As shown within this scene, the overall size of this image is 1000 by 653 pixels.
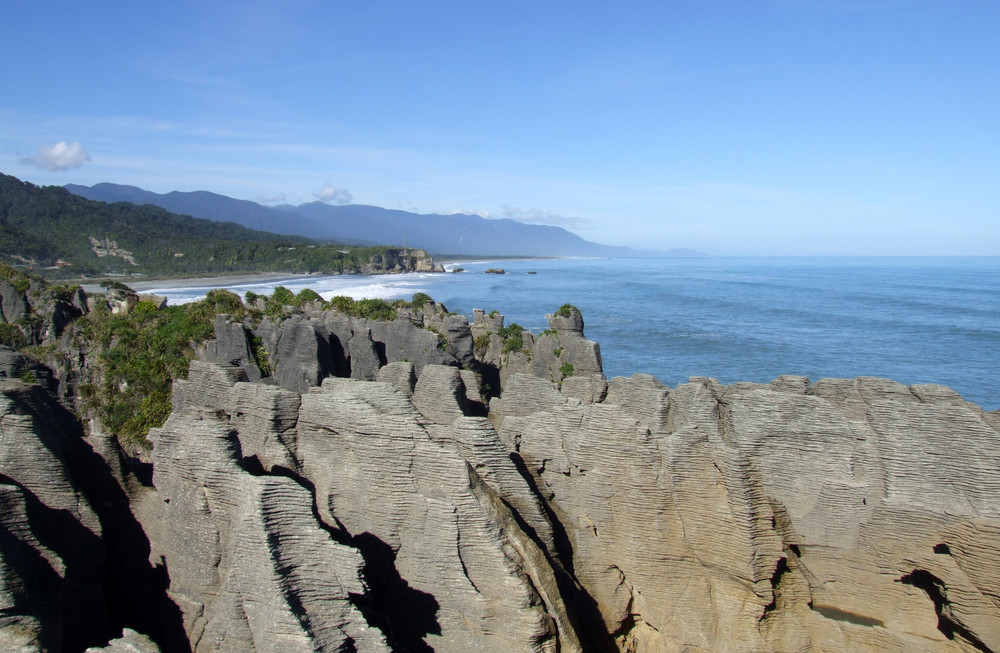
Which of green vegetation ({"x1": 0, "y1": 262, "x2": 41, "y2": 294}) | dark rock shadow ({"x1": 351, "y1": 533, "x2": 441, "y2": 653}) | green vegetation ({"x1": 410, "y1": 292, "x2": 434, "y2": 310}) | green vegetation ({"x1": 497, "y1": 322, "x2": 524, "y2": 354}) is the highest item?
green vegetation ({"x1": 0, "y1": 262, "x2": 41, "y2": 294})

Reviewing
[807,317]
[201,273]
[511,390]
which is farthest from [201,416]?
[201,273]

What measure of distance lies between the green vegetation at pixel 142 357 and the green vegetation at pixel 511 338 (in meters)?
9.64

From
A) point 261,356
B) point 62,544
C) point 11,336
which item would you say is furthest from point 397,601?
point 11,336

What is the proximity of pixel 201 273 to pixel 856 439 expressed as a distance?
128 meters

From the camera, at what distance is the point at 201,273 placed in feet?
396

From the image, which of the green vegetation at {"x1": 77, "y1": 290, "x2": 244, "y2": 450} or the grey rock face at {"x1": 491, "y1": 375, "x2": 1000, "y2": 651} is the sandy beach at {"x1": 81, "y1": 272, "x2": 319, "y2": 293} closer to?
the green vegetation at {"x1": 77, "y1": 290, "x2": 244, "y2": 450}

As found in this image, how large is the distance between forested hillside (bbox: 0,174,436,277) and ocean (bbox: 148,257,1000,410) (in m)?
21.7

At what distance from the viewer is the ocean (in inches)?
2039

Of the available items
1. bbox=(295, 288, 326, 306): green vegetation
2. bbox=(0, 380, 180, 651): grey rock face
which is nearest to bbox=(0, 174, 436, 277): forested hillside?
bbox=(295, 288, 326, 306): green vegetation

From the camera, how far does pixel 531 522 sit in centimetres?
918

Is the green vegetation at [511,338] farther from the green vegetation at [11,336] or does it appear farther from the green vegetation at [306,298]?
the green vegetation at [11,336]

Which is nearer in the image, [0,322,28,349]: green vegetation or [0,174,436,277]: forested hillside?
[0,322,28,349]: green vegetation

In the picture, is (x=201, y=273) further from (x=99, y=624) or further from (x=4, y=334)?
(x=99, y=624)

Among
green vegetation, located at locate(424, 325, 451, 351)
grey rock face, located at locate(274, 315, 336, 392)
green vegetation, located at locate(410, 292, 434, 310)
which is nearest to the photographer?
grey rock face, located at locate(274, 315, 336, 392)
